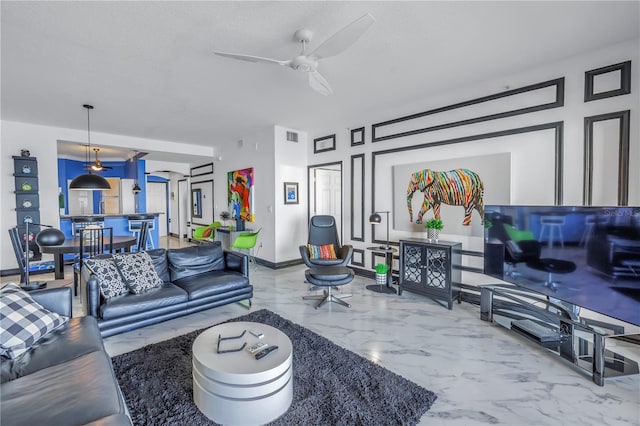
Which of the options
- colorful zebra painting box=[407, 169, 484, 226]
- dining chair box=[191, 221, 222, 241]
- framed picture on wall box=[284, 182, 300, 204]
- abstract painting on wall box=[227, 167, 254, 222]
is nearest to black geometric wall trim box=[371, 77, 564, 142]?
colorful zebra painting box=[407, 169, 484, 226]

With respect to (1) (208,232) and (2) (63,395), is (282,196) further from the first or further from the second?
(2) (63,395)

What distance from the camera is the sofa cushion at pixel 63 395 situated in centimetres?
124

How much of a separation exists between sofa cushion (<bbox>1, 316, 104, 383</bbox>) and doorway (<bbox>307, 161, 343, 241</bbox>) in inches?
164

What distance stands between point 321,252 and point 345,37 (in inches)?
123

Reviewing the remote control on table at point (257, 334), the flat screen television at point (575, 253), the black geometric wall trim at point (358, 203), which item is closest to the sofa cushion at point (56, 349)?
the remote control on table at point (257, 334)

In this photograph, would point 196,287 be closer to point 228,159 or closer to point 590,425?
point 590,425

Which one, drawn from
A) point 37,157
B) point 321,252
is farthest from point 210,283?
point 37,157

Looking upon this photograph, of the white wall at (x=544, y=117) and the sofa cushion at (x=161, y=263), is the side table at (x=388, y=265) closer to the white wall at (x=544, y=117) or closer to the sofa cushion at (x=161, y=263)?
the white wall at (x=544, y=117)

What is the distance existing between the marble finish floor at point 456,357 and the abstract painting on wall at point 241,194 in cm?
271

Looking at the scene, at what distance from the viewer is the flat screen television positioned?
209 cm

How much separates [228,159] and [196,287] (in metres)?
4.45

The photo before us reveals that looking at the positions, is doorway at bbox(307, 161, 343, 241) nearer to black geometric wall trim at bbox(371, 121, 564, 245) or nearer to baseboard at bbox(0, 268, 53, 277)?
black geometric wall trim at bbox(371, 121, 564, 245)

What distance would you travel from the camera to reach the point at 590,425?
1768 mm

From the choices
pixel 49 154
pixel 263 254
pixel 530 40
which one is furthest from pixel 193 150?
pixel 530 40
